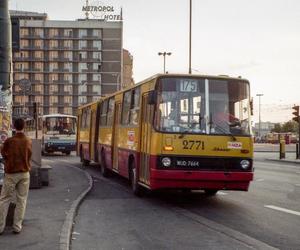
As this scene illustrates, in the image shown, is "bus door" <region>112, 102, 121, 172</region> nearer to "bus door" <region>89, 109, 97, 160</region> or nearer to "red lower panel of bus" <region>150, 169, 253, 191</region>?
"bus door" <region>89, 109, 97, 160</region>

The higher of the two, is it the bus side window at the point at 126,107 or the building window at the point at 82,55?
the building window at the point at 82,55

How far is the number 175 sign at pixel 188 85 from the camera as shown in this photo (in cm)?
1261

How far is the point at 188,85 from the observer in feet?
41.5

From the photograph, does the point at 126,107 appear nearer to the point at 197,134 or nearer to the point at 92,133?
the point at 197,134

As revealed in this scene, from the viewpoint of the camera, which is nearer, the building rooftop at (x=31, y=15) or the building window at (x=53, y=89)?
the building window at (x=53, y=89)

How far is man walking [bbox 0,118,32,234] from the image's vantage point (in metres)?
8.57

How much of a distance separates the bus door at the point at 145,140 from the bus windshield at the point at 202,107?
0.65m

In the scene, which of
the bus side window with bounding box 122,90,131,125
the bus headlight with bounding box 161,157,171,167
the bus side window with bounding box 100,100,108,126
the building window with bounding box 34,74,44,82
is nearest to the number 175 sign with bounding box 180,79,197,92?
the bus headlight with bounding box 161,157,171,167

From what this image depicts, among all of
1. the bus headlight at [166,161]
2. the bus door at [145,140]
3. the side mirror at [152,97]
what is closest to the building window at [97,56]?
the bus door at [145,140]

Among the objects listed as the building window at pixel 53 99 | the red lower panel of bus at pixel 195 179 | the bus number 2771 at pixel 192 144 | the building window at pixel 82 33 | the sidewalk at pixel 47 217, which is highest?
the building window at pixel 82 33

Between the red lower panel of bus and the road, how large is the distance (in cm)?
50

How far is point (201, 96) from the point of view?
494 inches

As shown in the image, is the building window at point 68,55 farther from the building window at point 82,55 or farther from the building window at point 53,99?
the building window at point 53,99

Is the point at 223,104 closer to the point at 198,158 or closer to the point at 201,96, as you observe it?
the point at 201,96
